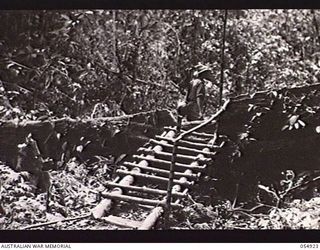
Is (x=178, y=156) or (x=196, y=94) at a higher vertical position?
(x=196, y=94)

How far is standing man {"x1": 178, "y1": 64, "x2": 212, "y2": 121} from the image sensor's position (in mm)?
1900

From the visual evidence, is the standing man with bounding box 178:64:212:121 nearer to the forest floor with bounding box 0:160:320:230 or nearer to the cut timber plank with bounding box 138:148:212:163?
the cut timber plank with bounding box 138:148:212:163

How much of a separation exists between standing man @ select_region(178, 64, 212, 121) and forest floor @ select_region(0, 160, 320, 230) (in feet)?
Answer: 0.78

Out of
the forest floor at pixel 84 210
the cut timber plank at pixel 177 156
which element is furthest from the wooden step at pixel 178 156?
the forest floor at pixel 84 210

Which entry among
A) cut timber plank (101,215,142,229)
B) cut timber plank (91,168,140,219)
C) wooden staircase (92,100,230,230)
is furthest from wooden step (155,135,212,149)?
cut timber plank (101,215,142,229)

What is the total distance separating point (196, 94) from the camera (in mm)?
1906

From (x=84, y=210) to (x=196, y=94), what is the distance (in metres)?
0.44

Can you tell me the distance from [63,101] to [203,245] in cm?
54

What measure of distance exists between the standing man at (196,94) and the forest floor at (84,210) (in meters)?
0.24

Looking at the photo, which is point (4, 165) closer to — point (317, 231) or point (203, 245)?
point (203, 245)

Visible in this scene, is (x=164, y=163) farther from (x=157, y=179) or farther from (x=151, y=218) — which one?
(x=151, y=218)

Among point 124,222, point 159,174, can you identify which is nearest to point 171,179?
point 159,174

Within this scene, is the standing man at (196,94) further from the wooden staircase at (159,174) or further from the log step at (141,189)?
the log step at (141,189)

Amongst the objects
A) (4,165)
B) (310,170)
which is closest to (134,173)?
(4,165)
